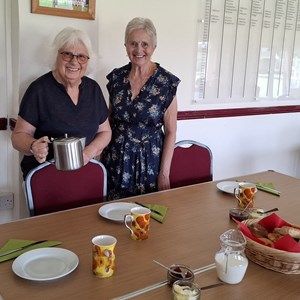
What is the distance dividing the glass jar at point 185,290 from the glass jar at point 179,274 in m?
0.04

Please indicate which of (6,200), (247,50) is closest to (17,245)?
(6,200)

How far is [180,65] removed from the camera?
2861 millimetres

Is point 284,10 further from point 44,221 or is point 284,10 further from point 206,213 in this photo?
point 44,221

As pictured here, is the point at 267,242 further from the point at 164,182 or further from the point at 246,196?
the point at 164,182

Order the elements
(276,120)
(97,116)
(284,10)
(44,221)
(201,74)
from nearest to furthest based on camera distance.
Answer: (44,221) → (97,116) → (201,74) → (284,10) → (276,120)

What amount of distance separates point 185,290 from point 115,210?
0.63 meters

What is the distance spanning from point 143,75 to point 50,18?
0.60 metres

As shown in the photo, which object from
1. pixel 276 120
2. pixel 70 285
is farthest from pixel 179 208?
pixel 276 120

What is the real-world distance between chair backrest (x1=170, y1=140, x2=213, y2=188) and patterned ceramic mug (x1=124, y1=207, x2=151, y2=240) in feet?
2.82

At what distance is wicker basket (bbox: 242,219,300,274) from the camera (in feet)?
3.78

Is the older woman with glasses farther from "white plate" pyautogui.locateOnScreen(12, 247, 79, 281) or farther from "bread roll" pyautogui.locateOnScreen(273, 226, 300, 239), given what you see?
"bread roll" pyautogui.locateOnScreen(273, 226, 300, 239)

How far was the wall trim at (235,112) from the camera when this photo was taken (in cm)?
299

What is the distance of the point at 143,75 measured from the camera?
2.18 meters

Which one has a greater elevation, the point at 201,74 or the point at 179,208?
the point at 201,74
